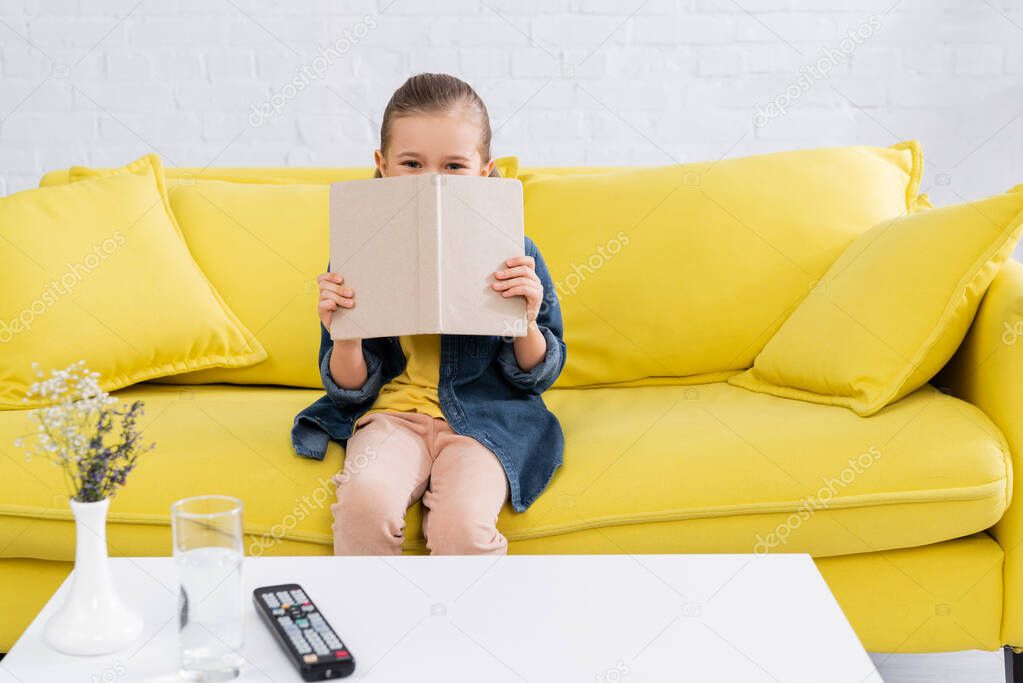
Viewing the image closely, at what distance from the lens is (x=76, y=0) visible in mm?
2416

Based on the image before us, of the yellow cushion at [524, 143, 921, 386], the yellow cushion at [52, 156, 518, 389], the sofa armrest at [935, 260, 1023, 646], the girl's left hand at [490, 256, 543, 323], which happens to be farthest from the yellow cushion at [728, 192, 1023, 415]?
the yellow cushion at [52, 156, 518, 389]

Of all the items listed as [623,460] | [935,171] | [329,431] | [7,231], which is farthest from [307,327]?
[935,171]

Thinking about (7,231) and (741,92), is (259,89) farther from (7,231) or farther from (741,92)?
(741,92)

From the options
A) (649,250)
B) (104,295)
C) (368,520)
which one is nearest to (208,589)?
(368,520)

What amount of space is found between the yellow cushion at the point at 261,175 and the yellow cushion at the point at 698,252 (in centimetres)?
27

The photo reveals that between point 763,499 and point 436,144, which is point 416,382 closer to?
point 436,144

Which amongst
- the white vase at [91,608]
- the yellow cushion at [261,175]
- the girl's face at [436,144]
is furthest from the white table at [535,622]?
the yellow cushion at [261,175]

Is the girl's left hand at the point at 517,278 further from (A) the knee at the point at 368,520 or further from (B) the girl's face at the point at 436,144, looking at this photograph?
(A) the knee at the point at 368,520

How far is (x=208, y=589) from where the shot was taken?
0.82 metres

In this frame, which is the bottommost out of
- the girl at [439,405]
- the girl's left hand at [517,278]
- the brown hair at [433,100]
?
the girl at [439,405]

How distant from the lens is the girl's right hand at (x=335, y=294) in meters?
1.33

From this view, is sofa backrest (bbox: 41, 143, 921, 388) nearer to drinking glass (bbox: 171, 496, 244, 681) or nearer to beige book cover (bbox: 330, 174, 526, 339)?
beige book cover (bbox: 330, 174, 526, 339)

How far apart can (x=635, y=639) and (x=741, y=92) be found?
1.82 meters

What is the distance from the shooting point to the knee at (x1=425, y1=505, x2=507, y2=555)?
128 cm
